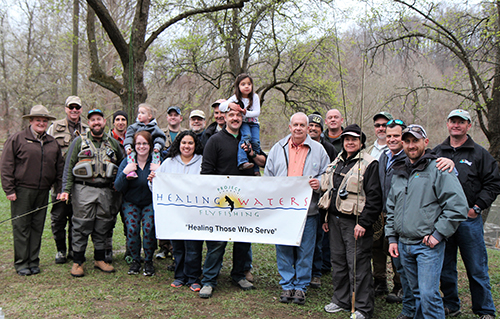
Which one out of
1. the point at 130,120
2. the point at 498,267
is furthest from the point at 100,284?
the point at 498,267

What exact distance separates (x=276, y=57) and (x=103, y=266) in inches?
564

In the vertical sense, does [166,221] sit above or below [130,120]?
below

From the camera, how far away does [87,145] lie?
5.55 m

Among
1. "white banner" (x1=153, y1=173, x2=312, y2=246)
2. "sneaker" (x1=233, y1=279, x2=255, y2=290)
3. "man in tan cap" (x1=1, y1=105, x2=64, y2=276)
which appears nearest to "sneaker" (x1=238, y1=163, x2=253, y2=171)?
"white banner" (x1=153, y1=173, x2=312, y2=246)

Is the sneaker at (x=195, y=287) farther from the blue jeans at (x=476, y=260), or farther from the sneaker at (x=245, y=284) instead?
the blue jeans at (x=476, y=260)

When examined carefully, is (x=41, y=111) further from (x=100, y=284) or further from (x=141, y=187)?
(x=100, y=284)

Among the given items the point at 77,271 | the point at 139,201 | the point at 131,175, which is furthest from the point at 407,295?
the point at 77,271

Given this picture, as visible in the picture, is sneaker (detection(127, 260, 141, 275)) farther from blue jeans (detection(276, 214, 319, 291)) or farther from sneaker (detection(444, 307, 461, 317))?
sneaker (detection(444, 307, 461, 317))

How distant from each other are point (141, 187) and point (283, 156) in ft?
7.04

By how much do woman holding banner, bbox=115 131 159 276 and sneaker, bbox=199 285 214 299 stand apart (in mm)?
1119

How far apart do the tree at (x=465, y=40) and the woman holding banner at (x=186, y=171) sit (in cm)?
616

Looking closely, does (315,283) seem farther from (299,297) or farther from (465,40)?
(465,40)

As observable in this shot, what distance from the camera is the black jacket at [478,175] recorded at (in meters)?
4.30

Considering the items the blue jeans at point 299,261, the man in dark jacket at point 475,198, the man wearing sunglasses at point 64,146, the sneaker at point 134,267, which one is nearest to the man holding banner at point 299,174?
the blue jeans at point 299,261
